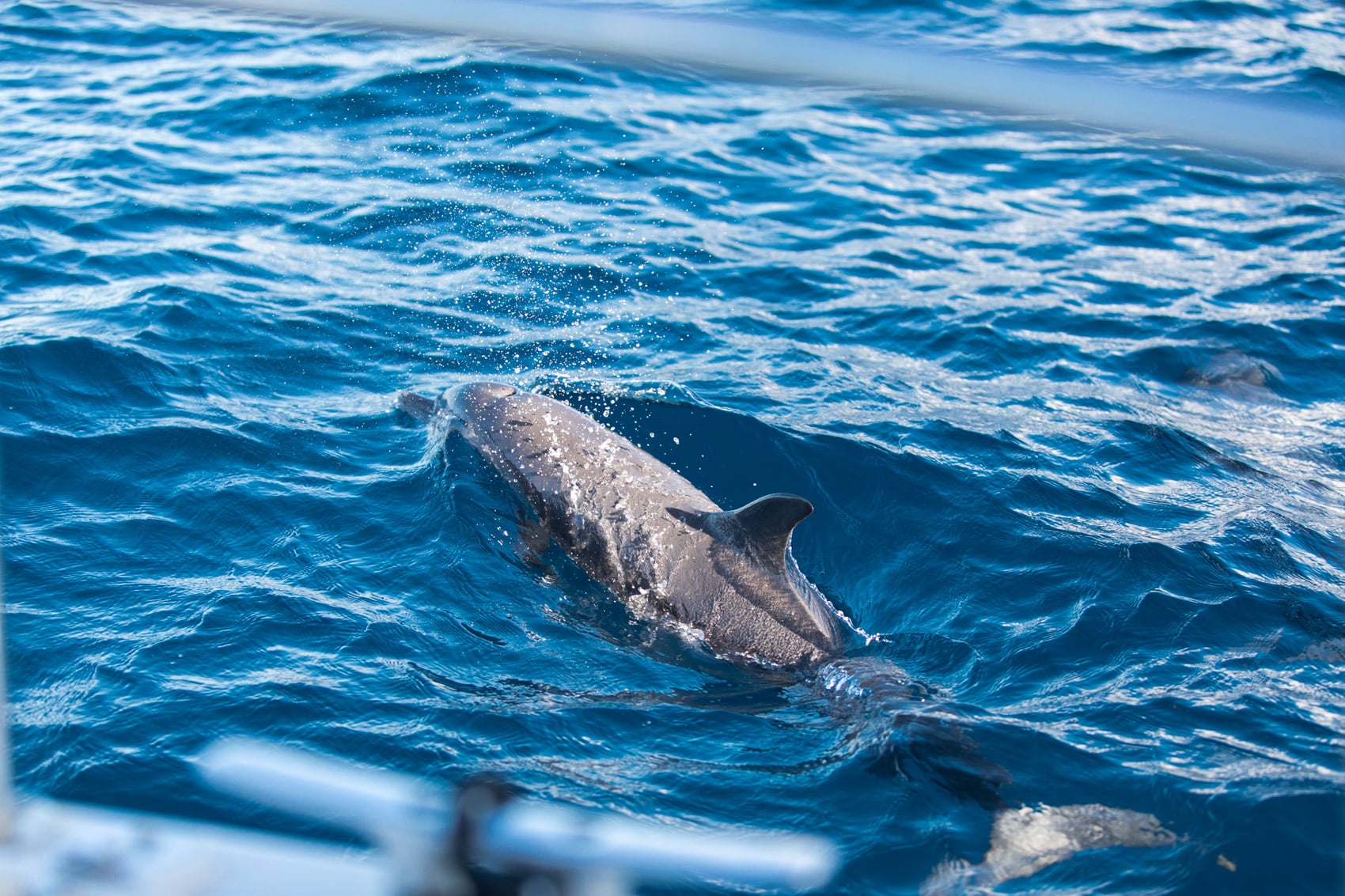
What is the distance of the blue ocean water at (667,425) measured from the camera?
19.2ft

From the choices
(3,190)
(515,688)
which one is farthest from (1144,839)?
(3,190)

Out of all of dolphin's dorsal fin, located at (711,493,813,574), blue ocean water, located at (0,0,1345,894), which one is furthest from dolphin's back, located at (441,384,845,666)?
blue ocean water, located at (0,0,1345,894)

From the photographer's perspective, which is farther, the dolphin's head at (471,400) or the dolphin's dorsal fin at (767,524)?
the dolphin's head at (471,400)

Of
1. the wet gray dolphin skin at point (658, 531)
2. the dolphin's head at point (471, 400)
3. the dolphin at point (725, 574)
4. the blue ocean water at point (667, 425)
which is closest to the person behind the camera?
the dolphin at point (725, 574)

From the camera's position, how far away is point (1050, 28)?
64.4ft

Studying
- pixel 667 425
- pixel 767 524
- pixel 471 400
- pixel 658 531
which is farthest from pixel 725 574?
pixel 471 400

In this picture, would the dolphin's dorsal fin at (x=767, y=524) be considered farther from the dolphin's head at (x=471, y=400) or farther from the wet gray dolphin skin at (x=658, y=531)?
the dolphin's head at (x=471, y=400)

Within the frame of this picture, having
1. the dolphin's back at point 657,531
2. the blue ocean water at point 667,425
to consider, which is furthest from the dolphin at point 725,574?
the blue ocean water at point 667,425

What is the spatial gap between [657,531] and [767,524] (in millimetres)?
920

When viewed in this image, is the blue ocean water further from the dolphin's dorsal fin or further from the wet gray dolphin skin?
the dolphin's dorsal fin

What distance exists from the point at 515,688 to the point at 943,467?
417cm

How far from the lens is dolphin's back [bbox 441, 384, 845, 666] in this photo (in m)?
6.97

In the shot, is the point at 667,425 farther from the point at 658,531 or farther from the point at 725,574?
the point at 725,574

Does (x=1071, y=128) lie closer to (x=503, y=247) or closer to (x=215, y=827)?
(x=503, y=247)
